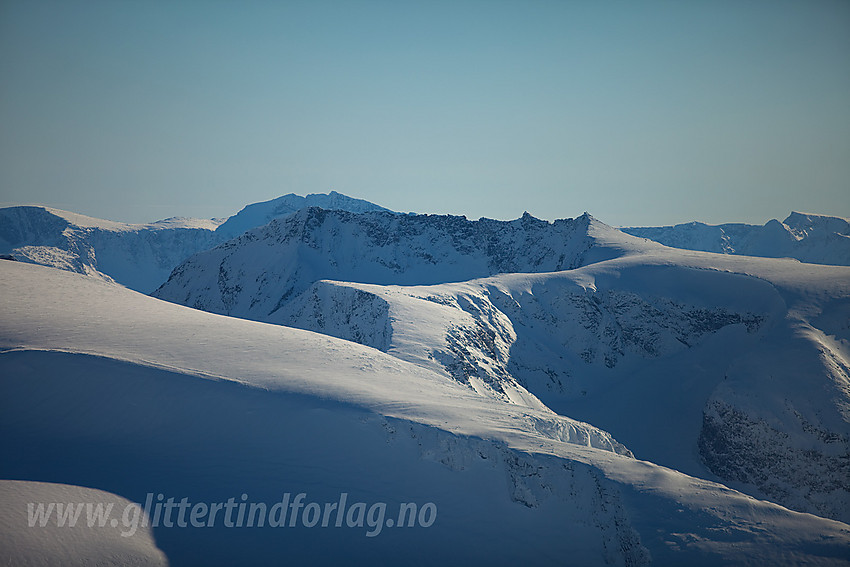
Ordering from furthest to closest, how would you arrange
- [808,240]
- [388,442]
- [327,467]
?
[808,240]
[388,442]
[327,467]

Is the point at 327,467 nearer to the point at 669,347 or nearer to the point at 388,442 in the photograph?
the point at 388,442

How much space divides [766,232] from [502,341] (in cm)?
19919

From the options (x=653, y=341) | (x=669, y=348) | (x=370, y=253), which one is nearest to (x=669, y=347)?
(x=669, y=348)

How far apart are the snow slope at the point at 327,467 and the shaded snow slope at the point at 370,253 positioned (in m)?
69.3

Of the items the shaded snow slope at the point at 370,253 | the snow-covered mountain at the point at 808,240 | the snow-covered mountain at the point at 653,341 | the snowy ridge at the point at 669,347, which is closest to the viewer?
the snowy ridge at the point at 669,347

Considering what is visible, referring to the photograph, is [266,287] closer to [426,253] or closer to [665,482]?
[426,253]

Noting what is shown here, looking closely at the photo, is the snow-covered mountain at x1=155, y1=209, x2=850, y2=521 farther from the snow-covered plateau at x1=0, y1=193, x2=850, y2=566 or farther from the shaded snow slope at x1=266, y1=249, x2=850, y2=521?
the snow-covered plateau at x1=0, y1=193, x2=850, y2=566

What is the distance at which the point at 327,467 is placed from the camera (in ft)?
61.3

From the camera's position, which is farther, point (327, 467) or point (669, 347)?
point (669, 347)

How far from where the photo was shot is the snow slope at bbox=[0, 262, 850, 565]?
16156 millimetres

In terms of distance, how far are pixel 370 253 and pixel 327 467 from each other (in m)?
94.4

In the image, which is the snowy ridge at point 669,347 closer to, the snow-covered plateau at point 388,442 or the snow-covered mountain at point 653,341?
the snow-covered mountain at point 653,341

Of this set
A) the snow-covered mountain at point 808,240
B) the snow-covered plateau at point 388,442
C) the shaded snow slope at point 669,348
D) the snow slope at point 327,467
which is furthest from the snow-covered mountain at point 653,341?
the snow-covered mountain at point 808,240

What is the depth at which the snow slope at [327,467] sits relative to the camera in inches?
636
